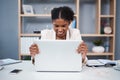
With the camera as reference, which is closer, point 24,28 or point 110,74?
point 110,74

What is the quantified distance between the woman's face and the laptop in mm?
376

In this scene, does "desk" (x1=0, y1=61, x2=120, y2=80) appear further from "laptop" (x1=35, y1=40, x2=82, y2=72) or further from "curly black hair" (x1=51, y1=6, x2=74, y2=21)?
"curly black hair" (x1=51, y1=6, x2=74, y2=21)

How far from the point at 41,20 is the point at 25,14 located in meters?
0.38

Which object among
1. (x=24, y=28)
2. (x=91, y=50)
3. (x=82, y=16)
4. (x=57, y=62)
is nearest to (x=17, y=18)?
(x=24, y=28)

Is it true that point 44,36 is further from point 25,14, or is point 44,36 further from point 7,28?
point 7,28

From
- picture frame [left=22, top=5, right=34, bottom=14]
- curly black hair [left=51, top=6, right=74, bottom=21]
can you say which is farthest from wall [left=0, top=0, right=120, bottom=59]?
curly black hair [left=51, top=6, right=74, bottom=21]

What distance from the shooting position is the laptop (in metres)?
1.47

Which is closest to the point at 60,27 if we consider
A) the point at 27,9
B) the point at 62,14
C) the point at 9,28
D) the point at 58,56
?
the point at 62,14

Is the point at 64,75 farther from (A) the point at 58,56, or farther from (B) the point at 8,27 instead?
(B) the point at 8,27

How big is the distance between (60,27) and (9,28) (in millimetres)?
1931

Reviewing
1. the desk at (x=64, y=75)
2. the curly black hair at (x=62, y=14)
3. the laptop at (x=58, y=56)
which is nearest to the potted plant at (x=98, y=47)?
the curly black hair at (x=62, y=14)

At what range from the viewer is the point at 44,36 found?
2.03 meters

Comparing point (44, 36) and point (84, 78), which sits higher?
point (44, 36)

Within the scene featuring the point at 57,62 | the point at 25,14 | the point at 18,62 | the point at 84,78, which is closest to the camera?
the point at 84,78
